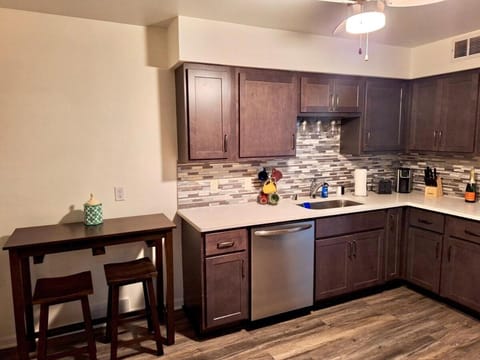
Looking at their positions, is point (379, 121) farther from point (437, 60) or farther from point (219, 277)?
point (219, 277)

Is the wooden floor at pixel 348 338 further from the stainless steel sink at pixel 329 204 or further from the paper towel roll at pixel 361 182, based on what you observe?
the paper towel roll at pixel 361 182

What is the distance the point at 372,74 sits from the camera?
3223 mm

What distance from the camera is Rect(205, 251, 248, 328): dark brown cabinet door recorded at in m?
A: 2.45

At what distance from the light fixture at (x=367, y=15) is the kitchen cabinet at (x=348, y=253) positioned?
1.49m

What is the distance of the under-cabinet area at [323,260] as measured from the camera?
2.48 m

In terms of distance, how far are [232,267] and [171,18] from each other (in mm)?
1901


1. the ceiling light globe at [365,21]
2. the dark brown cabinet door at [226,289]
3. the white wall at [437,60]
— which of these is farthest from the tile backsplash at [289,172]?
the ceiling light globe at [365,21]

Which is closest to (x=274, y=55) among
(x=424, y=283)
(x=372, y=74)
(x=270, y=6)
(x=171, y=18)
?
(x=270, y=6)

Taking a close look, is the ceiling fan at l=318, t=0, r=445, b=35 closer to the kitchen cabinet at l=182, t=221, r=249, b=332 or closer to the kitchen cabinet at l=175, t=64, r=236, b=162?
the kitchen cabinet at l=175, t=64, r=236, b=162

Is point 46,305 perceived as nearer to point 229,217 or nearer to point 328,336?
point 229,217

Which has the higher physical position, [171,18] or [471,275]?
[171,18]

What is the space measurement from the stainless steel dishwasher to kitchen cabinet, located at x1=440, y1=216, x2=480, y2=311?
116cm

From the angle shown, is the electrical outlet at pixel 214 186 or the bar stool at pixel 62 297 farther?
the electrical outlet at pixel 214 186

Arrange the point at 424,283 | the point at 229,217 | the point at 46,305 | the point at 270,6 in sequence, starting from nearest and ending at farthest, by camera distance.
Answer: the point at 46,305, the point at 270,6, the point at 229,217, the point at 424,283
